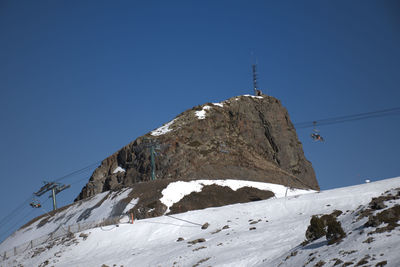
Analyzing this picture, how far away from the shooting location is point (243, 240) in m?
37.5

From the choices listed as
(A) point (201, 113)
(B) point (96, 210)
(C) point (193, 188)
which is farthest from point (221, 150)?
(B) point (96, 210)

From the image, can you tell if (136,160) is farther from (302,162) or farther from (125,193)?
(302,162)

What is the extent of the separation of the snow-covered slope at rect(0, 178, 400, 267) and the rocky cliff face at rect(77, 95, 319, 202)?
36.0m

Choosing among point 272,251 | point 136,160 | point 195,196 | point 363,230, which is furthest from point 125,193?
point 363,230

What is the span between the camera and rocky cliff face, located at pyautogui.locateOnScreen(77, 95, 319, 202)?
9612 cm

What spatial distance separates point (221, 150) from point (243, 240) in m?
65.1

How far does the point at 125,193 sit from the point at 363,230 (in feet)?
176

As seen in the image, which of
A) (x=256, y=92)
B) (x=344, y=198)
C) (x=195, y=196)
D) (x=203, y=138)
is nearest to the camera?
(x=344, y=198)

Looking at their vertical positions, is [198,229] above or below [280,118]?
below

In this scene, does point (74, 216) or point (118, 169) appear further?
point (118, 169)

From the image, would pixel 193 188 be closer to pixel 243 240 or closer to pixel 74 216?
pixel 74 216

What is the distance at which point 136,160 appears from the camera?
107 meters

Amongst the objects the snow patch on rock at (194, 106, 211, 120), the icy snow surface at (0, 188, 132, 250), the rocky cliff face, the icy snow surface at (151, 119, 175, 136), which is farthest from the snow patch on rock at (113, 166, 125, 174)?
the icy snow surface at (0, 188, 132, 250)

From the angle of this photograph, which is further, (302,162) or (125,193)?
(302,162)
